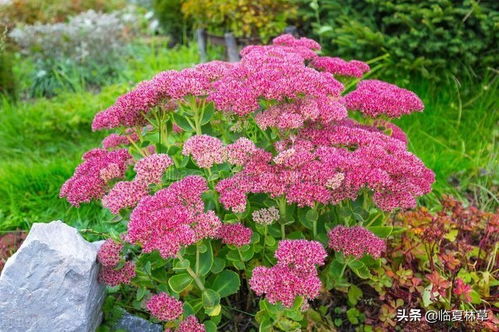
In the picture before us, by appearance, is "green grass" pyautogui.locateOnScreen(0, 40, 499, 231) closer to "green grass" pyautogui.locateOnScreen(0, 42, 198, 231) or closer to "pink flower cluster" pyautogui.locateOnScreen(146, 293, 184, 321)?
"green grass" pyautogui.locateOnScreen(0, 42, 198, 231)

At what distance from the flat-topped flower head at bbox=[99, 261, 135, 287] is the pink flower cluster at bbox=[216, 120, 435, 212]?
1.59ft

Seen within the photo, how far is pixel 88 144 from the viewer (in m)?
4.23

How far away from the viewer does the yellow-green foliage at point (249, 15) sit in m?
5.09

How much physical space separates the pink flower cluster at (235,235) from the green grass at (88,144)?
55.6 inches

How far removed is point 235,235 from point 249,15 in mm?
3681

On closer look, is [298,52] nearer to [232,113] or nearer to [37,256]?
[232,113]

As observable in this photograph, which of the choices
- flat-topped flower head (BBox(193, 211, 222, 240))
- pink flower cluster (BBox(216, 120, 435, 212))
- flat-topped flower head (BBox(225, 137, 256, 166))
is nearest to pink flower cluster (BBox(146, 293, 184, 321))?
flat-topped flower head (BBox(193, 211, 222, 240))

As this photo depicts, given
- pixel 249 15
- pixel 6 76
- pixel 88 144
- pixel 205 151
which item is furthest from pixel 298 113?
pixel 6 76

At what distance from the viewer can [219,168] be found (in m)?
2.03

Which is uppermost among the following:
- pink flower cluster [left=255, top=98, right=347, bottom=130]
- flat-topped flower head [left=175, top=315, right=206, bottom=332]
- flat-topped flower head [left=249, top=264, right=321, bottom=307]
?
pink flower cluster [left=255, top=98, right=347, bottom=130]

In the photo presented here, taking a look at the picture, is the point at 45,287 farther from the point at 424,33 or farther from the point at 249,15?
the point at 249,15

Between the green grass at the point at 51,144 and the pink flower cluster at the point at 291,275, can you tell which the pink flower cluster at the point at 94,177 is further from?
the green grass at the point at 51,144

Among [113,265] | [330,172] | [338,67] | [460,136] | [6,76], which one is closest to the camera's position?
[330,172]

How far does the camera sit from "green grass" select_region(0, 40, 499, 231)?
3.31m
